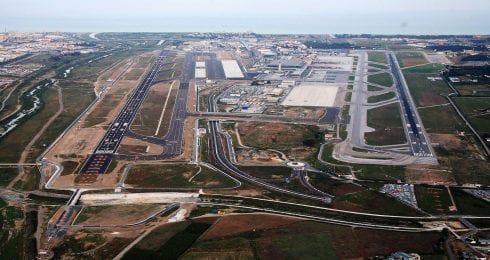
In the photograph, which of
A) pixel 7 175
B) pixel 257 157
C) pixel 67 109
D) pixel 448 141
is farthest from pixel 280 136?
pixel 67 109

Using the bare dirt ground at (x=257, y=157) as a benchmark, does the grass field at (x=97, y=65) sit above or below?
above

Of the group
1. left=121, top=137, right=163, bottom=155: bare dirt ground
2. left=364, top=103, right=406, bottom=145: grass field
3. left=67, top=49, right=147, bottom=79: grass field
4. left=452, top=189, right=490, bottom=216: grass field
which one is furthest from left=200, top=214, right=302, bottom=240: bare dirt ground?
left=67, top=49, right=147, bottom=79: grass field

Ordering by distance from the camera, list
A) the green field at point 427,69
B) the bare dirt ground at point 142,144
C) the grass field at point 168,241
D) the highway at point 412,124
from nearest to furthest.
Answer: the grass field at point 168,241 → the highway at point 412,124 → the bare dirt ground at point 142,144 → the green field at point 427,69

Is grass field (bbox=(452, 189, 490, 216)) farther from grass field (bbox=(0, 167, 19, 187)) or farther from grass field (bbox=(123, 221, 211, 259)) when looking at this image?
grass field (bbox=(0, 167, 19, 187))

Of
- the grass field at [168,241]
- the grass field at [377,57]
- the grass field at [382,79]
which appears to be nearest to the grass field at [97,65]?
the grass field at [382,79]

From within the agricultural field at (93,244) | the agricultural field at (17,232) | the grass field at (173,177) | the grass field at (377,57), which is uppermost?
the grass field at (377,57)

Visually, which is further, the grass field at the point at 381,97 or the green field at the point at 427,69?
the green field at the point at 427,69

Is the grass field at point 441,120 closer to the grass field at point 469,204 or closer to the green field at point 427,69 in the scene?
the grass field at point 469,204
